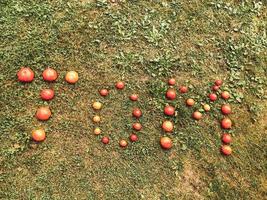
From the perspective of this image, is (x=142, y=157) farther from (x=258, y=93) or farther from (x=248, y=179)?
(x=258, y=93)

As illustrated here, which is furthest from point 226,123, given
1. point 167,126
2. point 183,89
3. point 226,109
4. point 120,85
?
point 120,85

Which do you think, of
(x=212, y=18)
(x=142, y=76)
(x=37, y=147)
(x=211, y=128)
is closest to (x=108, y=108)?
(x=142, y=76)

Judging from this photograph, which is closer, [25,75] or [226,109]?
[25,75]

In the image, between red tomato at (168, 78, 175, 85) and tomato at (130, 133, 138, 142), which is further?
red tomato at (168, 78, 175, 85)

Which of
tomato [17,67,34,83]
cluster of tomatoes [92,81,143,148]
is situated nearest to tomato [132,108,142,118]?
cluster of tomatoes [92,81,143,148]

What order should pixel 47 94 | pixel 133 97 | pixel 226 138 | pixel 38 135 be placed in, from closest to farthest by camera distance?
pixel 38 135, pixel 47 94, pixel 133 97, pixel 226 138

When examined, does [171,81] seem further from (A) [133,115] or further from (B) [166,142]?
(B) [166,142]

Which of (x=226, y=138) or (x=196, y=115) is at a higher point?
(x=196, y=115)

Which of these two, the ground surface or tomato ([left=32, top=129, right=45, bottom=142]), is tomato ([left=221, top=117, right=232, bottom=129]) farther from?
tomato ([left=32, top=129, right=45, bottom=142])
